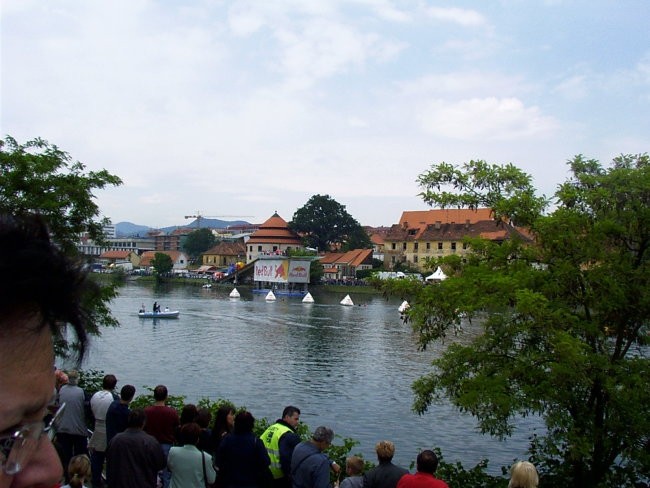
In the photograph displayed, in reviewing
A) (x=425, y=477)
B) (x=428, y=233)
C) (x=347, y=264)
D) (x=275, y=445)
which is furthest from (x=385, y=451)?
(x=347, y=264)

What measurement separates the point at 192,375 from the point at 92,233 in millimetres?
12699

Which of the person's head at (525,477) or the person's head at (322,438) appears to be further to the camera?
the person's head at (322,438)

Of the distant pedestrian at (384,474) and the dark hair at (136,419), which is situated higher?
the dark hair at (136,419)

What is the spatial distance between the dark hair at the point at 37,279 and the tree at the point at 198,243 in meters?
171

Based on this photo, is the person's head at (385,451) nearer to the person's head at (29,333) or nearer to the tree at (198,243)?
the person's head at (29,333)

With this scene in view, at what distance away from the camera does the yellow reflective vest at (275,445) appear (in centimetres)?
738

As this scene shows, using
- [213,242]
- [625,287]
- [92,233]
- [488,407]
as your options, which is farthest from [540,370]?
[213,242]

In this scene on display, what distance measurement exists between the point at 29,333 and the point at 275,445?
6788mm

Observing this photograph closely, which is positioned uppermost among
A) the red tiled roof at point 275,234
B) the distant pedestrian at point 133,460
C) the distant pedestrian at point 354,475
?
the red tiled roof at point 275,234

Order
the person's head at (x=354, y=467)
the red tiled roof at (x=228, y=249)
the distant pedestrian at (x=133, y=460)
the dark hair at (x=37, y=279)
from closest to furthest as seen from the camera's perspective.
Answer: the dark hair at (x=37, y=279) < the distant pedestrian at (x=133, y=460) < the person's head at (x=354, y=467) < the red tiled roof at (x=228, y=249)

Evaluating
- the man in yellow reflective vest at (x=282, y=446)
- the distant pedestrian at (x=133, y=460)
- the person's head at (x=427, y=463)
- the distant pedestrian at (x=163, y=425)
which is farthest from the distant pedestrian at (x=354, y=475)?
the distant pedestrian at (x=163, y=425)

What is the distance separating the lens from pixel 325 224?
408ft

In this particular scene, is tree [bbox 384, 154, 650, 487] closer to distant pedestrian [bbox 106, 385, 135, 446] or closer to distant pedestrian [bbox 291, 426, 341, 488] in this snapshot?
distant pedestrian [bbox 291, 426, 341, 488]

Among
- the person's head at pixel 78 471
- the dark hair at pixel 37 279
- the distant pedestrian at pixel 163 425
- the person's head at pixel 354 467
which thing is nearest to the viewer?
the dark hair at pixel 37 279
